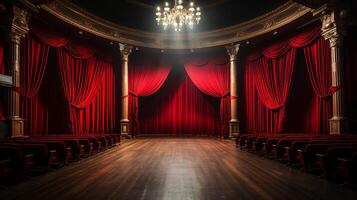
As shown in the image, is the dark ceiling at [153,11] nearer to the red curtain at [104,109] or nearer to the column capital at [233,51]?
the column capital at [233,51]

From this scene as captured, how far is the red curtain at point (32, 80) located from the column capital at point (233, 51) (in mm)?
8157

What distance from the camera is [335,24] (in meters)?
9.70

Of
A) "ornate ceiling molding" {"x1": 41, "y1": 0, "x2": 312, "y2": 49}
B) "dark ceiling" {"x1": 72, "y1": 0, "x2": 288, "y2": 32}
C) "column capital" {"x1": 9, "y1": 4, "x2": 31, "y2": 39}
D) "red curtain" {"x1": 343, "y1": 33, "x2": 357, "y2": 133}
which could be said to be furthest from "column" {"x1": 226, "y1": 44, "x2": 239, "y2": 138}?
"column capital" {"x1": 9, "y1": 4, "x2": 31, "y2": 39}

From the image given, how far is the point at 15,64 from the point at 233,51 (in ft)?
31.5

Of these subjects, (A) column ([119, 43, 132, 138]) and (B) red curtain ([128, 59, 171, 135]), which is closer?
(A) column ([119, 43, 132, 138])

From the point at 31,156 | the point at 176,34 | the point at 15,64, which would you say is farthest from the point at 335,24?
the point at 15,64

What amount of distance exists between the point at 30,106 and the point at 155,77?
727cm

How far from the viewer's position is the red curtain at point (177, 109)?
17.6 meters

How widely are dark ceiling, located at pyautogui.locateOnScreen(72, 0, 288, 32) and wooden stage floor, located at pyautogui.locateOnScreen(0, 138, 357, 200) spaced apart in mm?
8791

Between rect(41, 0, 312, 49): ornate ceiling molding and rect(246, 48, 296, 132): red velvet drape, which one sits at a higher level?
rect(41, 0, 312, 49): ornate ceiling molding

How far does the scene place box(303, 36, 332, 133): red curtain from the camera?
10891mm

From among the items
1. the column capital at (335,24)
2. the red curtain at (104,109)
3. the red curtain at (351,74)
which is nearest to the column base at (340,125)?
the red curtain at (351,74)

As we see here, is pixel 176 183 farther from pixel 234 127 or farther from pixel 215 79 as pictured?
→ pixel 215 79

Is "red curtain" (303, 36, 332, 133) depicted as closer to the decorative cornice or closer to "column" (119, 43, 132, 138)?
the decorative cornice
